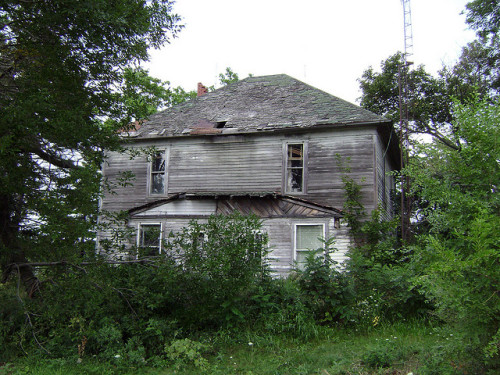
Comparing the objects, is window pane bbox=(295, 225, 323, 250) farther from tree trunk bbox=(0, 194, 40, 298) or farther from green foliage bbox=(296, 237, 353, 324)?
tree trunk bbox=(0, 194, 40, 298)

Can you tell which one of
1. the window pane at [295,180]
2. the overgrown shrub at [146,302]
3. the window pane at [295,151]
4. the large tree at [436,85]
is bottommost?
the overgrown shrub at [146,302]

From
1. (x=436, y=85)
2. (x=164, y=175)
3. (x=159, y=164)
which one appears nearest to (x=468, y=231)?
(x=164, y=175)

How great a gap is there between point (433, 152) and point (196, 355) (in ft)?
15.4

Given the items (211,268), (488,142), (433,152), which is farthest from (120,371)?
(488,142)

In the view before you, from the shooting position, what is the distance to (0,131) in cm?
723

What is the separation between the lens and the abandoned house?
15062 mm

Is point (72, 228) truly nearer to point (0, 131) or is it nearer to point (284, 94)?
point (0, 131)

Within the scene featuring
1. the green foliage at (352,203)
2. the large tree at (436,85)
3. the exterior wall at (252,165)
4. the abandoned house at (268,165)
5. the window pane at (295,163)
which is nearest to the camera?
the green foliage at (352,203)

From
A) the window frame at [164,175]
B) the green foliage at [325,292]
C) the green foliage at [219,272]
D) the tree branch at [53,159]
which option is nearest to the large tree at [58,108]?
the tree branch at [53,159]

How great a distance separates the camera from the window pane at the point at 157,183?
18016 mm

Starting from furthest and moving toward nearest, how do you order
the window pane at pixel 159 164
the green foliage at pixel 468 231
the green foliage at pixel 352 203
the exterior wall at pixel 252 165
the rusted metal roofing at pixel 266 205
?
the window pane at pixel 159 164, the exterior wall at pixel 252 165, the rusted metal roofing at pixel 266 205, the green foliage at pixel 352 203, the green foliage at pixel 468 231

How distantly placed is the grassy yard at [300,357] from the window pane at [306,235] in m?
7.23

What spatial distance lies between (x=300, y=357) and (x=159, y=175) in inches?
504

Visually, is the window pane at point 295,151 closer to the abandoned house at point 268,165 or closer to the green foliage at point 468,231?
the abandoned house at point 268,165
